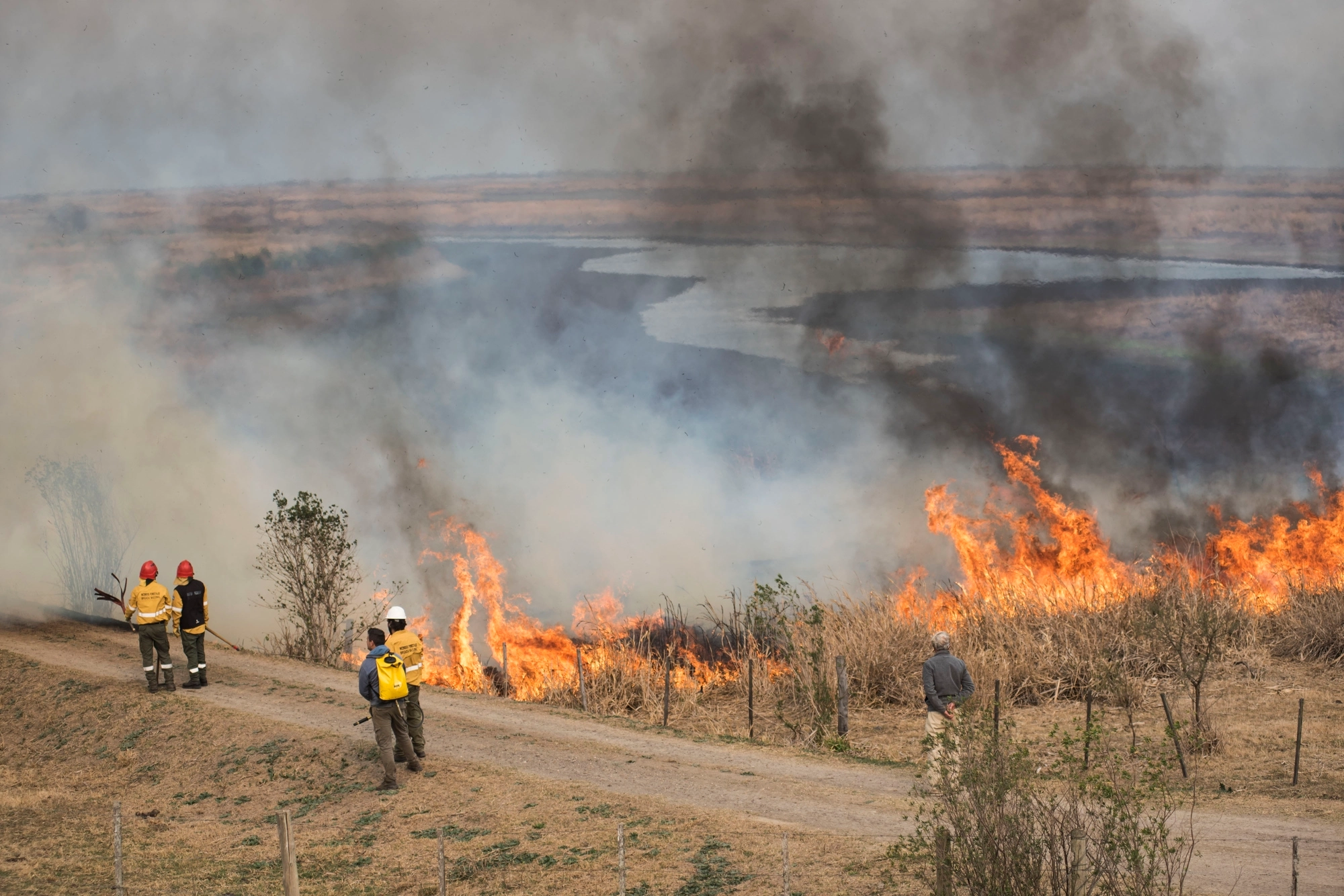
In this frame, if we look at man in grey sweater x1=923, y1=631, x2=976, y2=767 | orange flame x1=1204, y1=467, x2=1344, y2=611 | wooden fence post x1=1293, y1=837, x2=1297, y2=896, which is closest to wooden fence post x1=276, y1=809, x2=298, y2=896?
man in grey sweater x1=923, y1=631, x2=976, y2=767

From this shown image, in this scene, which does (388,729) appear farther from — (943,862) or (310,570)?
(310,570)

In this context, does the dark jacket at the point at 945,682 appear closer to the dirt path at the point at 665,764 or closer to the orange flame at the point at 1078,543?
the dirt path at the point at 665,764

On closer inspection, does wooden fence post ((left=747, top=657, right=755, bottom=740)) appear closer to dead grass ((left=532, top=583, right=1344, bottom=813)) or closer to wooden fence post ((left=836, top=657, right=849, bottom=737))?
dead grass ((left=532, top=583, right=1344, bottom=813))

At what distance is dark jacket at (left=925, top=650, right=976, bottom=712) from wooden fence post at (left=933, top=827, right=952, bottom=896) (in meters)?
4.01

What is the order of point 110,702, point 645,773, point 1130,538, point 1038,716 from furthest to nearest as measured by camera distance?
point 1130,538
point 1038,716
point 110,702
point 645,773

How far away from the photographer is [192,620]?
18.7 m

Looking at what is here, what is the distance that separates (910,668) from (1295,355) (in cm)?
2503

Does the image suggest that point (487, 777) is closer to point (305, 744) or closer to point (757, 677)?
point (305, 744)

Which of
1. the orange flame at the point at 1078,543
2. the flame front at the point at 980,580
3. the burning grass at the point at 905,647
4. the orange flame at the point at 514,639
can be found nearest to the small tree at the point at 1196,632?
the burning grass at the point at 905,647

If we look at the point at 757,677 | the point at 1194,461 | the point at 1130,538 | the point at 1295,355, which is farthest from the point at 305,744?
the point at 1295,355

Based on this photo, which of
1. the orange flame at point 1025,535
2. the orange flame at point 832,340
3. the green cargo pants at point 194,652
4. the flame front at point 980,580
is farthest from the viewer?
the orange flame at point 832,340

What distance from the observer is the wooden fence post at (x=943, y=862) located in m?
8.69

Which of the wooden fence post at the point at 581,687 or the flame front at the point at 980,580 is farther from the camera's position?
the flame front at the point at 980,580

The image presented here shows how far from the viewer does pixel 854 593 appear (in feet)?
85.4
